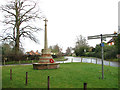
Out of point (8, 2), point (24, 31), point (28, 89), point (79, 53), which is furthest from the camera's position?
point (79, 53)

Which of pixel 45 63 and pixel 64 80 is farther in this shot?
pixel 45 63

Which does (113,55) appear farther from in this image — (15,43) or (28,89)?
(28,89)

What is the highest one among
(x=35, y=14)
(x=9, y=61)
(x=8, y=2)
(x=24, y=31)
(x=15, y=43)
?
(x=8, y=2)

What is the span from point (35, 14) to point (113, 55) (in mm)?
21208

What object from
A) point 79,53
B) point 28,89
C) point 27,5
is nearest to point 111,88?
point 28,89

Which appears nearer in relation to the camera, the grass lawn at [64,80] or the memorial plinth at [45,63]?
the grass lawn at [64,80]

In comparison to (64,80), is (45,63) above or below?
above

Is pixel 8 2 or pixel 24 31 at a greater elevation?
pixel 8 2

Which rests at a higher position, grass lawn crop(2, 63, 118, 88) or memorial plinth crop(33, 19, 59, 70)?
memorial plinth crop(33, 19, 59, 70)

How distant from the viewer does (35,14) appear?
100 feet

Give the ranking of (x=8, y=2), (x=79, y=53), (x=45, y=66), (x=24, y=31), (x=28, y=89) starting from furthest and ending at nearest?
(x=79, y=53)
(x=24, y=31)
(x=8, y=2)
(x=45, y=66)
(x=28, y=89)

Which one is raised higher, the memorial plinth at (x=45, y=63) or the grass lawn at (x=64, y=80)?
the memorial plinth at (x=45, y=63)

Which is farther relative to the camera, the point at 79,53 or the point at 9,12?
the point at 79,53

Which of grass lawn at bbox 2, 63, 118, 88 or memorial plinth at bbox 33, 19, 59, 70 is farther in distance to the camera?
memorial plinth at bbox 33, 19, 59, 70
